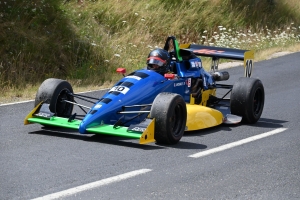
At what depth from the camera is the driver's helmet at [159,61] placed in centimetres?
1023

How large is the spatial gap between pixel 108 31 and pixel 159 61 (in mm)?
10341

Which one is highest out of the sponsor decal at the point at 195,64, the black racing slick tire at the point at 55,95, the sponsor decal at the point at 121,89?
the sponsor decal at the point at 195,64

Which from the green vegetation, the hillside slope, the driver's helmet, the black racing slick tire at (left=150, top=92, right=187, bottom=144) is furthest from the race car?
the hillside slope

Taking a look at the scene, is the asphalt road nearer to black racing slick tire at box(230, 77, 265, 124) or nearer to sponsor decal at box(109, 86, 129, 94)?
black racing slick tire at box(230, 77, 265, 124)

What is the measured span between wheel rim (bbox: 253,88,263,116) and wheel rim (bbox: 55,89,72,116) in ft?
9.53

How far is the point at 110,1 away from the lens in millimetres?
22031

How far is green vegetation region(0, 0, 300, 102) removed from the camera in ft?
53.7

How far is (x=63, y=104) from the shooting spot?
1030 cm

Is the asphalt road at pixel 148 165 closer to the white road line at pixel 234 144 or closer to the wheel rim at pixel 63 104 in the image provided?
the white road line at pixel 234 144

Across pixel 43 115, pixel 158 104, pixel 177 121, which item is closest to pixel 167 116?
pixel 158 104

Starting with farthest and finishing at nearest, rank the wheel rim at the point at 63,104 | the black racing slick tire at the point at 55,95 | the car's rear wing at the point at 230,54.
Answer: the car's rear wing at the point at 230,54, the wheel rim at the point at 63,104, the black racing slick tire at the point at 55,95

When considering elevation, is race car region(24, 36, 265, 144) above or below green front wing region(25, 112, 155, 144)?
above

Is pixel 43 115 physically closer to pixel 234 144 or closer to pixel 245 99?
pixel 234 144

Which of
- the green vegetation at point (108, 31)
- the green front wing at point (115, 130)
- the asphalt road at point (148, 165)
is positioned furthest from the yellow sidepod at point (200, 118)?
the green vegetation at point (108, 31)
